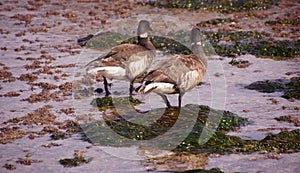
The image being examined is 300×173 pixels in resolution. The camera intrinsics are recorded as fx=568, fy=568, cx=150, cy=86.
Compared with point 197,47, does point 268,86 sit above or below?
below

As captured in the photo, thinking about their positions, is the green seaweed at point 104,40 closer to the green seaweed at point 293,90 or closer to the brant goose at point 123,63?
the brant goose at point 123,63

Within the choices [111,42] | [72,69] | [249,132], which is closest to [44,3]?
[111,42]

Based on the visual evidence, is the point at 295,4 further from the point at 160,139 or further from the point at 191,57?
the point at 160,139

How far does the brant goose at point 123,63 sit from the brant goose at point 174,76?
1.27 meters

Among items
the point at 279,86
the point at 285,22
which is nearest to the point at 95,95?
the point at 279,86

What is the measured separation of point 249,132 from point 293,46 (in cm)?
758

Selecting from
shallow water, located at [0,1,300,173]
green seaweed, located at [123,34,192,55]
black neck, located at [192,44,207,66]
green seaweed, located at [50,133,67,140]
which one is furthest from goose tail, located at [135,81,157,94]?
green seaweed, located at [123,34,192,55]

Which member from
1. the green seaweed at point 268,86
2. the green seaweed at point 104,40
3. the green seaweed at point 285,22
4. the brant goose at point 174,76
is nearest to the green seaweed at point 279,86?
the green seaweed at point 268,86

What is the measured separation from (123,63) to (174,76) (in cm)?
167

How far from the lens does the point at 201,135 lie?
35.3 ft

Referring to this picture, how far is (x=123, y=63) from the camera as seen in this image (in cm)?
1315

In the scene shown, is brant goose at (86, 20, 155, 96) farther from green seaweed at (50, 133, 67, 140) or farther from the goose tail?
green seaweed at (50, 133, 67, 140)

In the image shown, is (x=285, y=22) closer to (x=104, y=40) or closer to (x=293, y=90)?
(x=104, y=40)

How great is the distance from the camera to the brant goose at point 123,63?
1298 centimetres
